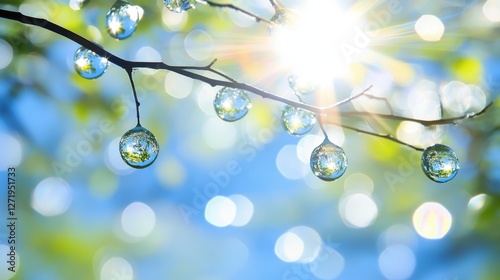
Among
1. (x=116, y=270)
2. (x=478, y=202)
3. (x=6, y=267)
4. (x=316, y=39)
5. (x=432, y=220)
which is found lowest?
(x=6, y=267)

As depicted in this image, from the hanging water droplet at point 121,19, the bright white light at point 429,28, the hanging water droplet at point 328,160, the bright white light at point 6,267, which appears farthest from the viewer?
the bright white light at point 429,28

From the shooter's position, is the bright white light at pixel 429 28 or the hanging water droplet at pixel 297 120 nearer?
the hanging water droplet at pixel 297 120

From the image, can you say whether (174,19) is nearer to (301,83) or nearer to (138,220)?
(138,220)

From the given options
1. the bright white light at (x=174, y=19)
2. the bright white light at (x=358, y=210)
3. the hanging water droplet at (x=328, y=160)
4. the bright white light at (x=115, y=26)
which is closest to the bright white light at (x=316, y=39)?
the hanging water droplet at (x=328, y=160)

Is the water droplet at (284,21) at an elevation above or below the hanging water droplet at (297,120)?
above

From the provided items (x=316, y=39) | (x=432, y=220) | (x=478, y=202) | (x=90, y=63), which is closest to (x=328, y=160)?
(x=316, y=39)

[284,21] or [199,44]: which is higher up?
[199,44]

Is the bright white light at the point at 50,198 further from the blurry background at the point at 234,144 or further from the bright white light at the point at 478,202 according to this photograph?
the bright white light at the point at 478,202

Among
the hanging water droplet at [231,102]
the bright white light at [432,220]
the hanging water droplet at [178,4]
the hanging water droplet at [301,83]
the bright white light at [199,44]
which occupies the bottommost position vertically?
the hanging water droplet at [231,102]
